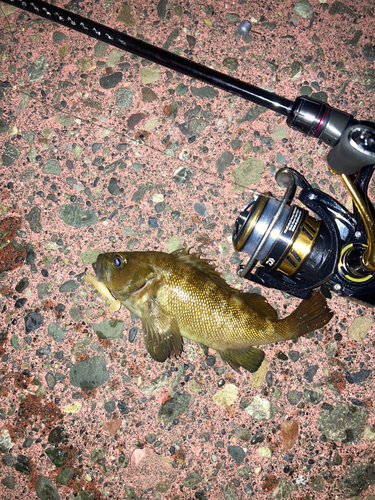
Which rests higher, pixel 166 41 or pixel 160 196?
pixel 166 41

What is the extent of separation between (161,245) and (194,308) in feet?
1.78

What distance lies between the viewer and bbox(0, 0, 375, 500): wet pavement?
7.48 feet

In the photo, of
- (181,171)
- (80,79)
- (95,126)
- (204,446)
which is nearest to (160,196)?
(181,171)

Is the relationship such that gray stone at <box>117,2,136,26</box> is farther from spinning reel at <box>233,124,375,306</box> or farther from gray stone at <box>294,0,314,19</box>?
spinning reel at <box>233,124,375,306</box>

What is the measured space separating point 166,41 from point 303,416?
8.60 feet

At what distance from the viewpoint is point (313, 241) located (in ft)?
6.36

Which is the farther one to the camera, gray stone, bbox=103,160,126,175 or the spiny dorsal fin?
gray stone, bbox=103,160,126,175

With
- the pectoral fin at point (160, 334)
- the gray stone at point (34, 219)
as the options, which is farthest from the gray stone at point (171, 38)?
the pectoral fin at point (160, 334)

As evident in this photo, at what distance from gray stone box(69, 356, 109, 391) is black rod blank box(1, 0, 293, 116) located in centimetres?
182

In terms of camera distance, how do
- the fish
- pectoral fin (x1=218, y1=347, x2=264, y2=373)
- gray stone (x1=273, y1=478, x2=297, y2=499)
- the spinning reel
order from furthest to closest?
gray stone (x1=273, y1=478, x2=297, y2=499) → pectoral fin (x1=218, y1=347, x2=264, y2=373) → the fish → the spinning reel

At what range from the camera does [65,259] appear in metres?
2.35

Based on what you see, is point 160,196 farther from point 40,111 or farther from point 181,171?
point 40,111

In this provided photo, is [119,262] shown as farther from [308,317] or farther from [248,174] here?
[308,317]

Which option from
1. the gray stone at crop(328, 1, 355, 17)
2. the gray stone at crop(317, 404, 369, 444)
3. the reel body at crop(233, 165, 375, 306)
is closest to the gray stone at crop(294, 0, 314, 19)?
the gray stone at crop(328, 1, 355, 17)
